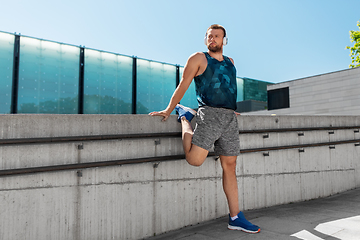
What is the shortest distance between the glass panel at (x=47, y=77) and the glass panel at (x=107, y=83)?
0.91 meters

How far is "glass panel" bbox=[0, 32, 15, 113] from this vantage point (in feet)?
59.8

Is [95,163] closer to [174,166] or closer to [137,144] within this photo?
[137,144]

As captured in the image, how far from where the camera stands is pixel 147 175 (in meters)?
3.46

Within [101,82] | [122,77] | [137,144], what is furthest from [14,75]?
[137,144]

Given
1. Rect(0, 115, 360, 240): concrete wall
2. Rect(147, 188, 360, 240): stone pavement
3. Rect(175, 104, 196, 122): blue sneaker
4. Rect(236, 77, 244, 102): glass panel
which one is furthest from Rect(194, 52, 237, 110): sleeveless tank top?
Rect(236, 77, 244, 102): glass panel

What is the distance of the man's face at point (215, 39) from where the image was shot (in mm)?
3395

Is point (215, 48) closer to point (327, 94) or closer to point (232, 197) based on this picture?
point (232, 197)

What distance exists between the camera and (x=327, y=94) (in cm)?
2662

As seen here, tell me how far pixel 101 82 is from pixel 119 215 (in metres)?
20.1

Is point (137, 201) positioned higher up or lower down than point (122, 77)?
lower down

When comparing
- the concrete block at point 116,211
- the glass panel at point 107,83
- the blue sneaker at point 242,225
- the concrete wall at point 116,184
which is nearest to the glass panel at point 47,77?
the glass panel at point 107,83

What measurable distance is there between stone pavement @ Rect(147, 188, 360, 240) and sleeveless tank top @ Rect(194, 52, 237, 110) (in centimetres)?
144

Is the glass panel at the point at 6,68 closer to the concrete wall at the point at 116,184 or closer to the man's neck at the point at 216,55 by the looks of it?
the concrete wall at the point at 116,184

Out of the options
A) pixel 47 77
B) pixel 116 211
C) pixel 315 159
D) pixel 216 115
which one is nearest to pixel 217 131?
pixel 216 115
